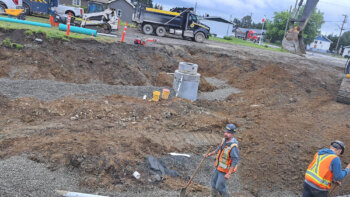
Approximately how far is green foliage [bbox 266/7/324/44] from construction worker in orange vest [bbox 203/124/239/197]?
202 feet

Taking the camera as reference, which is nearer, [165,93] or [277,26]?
[165,93]

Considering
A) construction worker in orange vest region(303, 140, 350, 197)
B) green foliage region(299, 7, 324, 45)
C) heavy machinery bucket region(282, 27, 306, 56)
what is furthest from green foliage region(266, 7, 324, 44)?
construction worker in orange vest region(303, 140, 350, 197)

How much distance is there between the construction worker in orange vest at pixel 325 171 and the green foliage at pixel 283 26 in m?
61.4

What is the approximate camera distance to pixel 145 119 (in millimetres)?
8656

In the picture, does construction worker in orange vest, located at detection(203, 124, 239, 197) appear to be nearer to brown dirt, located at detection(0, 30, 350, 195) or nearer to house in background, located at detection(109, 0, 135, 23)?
brown dirt, located at detection(0, 30, 350, 195)

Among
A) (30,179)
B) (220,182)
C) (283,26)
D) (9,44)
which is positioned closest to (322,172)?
(220,182)

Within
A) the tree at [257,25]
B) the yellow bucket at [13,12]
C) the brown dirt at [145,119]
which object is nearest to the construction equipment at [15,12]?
the yellow bucket at [13,12]

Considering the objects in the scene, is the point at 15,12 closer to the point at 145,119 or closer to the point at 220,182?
the point at 145,119

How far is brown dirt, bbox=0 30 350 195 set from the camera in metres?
5.80

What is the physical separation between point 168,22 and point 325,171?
65.1ft

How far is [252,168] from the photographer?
22.2ft

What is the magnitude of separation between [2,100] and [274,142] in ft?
26.4

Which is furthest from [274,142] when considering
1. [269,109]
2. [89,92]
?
[89,92]

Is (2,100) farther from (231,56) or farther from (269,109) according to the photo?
(231,56)
